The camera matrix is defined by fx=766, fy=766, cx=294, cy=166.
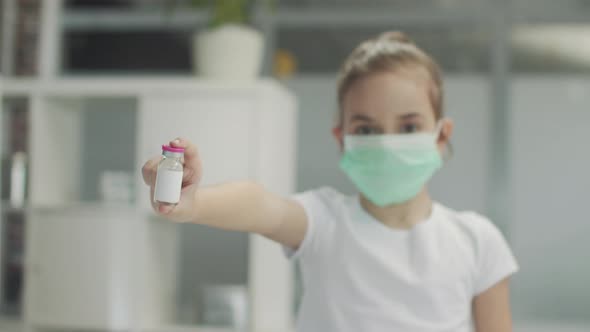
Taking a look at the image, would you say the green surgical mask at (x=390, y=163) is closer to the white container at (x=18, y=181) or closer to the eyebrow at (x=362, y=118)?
the eyebrow at (x=362, y=118)

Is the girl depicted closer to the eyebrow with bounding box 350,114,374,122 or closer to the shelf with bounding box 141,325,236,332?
the eyebrow with bounding box 350,114,374,122

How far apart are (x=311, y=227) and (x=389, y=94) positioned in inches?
9.5

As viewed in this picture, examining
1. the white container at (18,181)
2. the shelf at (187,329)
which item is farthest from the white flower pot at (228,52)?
the shelf at (187,329)

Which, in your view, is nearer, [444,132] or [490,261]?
A: [490,261]

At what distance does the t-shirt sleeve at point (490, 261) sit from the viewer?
3.89 ft

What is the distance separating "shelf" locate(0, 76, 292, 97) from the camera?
2781 mm

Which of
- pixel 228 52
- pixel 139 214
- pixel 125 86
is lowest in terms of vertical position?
pixel 139 214

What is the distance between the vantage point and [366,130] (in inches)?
47.8

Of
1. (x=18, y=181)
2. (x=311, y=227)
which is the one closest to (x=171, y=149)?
(x=311, y=227)

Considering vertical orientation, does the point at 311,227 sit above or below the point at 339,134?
below

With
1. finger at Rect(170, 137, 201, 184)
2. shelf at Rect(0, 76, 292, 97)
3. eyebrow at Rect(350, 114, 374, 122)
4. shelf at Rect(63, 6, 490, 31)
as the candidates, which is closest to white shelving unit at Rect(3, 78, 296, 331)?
shelf at Rect(0, 76, 292, 97)

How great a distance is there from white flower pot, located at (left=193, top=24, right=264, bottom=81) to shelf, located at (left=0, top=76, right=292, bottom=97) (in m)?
0.04

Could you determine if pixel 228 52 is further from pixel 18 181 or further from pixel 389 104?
pixel 389 104

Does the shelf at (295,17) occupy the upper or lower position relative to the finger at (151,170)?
upper
